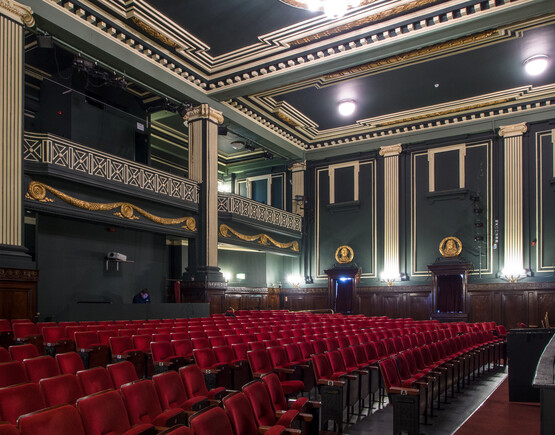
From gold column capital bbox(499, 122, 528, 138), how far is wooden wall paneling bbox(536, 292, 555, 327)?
13.3 feet

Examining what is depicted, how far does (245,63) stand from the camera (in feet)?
34.6

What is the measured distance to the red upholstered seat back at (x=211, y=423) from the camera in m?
2.04

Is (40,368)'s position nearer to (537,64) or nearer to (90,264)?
A: (90,264)

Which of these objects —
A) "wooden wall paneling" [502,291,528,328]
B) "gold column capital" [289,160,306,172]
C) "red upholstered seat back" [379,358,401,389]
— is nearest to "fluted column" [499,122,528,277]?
"wooden wall paneling" [502,291,528,328]

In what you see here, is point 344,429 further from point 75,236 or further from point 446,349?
point 75,236

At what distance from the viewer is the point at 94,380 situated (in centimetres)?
278

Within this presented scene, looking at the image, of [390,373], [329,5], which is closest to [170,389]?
[390,373]

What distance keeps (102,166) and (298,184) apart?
782 cm

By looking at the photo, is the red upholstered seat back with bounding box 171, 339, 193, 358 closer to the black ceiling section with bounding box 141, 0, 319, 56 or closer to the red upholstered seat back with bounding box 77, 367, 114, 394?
the red upholstered seat back with bounding box 77, 367, 114, 394

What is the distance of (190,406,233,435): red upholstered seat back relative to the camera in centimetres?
204

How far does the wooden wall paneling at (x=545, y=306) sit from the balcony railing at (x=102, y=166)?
27.7 ft

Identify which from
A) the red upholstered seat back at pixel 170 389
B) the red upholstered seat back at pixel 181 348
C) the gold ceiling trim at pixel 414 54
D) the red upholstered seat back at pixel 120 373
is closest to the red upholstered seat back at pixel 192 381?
the red upholstered seat back at pixel 170 389

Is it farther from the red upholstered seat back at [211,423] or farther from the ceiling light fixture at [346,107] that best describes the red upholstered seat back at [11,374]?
the ceiling light fixture at [346,107]

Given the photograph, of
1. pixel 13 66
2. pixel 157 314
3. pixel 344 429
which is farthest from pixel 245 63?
pixel 344 429
